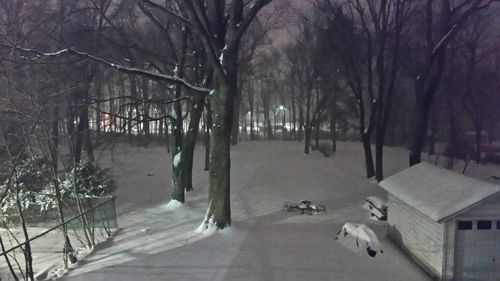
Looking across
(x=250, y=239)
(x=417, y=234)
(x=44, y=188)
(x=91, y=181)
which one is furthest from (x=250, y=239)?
(x=91, y=181)

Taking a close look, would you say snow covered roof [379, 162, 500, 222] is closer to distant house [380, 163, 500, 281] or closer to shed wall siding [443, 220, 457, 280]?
distant house [380, 163, 500, 281]

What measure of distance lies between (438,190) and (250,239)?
4869 mm

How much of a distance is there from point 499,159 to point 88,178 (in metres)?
32.5

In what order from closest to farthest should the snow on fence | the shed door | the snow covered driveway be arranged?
the shed door < the snow covered driveway < the snow on fence

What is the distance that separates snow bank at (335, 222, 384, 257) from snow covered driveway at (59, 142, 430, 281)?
22 cm

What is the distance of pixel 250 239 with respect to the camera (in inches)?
492

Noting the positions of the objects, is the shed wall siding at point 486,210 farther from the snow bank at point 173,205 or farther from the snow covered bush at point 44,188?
the snow bank at point 173,205

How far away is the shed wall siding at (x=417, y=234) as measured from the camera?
9.34m

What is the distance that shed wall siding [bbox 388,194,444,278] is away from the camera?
9344 mm

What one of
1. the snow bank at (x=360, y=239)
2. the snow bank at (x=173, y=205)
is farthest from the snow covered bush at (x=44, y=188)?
the snow bank at (x=360, y=239)

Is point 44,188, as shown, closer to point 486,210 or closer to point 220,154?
point 220,154

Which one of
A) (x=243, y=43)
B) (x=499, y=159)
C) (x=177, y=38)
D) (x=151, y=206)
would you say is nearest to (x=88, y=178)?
(x=151, y=206)

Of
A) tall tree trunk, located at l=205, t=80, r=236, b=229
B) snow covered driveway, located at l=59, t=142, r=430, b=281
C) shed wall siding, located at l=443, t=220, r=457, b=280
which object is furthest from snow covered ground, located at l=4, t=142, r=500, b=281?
shed wall siding, located at l=443, t=220, r=457, b=280

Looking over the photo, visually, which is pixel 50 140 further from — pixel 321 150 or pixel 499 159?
pixel 499 159
